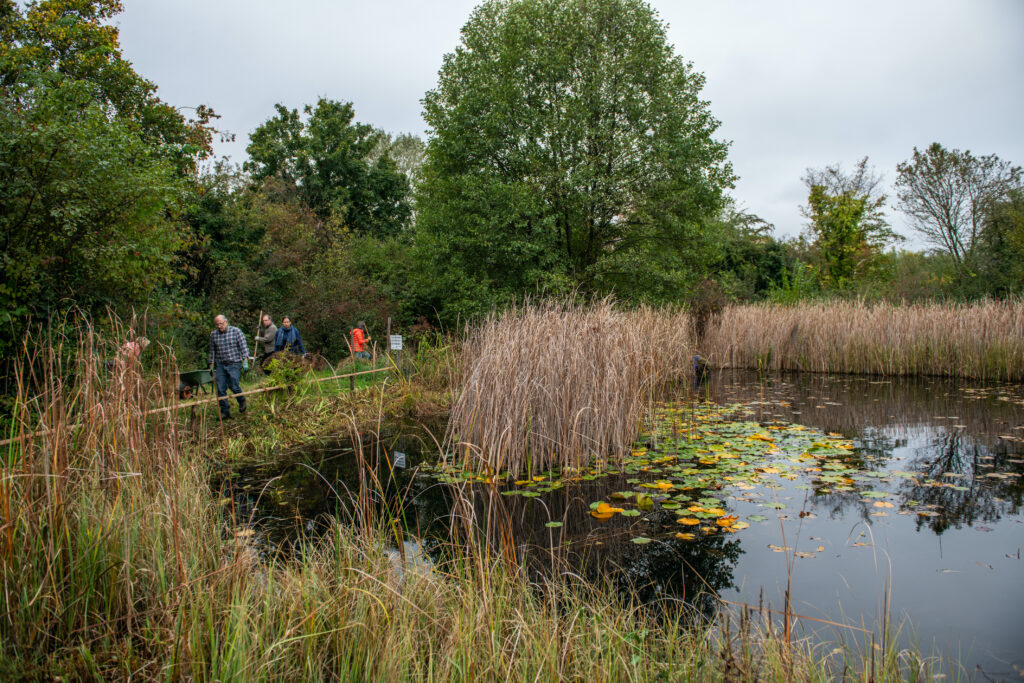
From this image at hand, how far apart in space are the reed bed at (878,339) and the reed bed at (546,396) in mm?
9031

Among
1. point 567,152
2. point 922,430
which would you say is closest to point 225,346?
point 922,430

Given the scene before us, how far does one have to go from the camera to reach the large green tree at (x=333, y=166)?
86.1ft

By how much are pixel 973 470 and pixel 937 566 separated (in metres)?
2.64

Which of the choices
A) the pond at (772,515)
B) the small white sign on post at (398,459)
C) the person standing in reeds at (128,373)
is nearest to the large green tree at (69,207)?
the person standing in reeds at (128,373)

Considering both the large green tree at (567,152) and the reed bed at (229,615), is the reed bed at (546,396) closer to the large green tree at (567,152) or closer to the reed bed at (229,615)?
the reed bed at (229,615)

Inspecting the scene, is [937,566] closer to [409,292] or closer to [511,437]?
[511,437]

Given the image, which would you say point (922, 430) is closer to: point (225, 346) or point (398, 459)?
point (398, 459)

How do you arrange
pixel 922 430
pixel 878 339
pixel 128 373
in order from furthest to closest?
pixel 878 339, pixel 922 430, pixel 128 373

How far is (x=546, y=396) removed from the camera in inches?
221

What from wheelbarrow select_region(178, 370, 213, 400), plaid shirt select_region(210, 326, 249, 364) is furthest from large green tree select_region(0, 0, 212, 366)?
wheelbarrow select_region(178, 370, 213, 400)

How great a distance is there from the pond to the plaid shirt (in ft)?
7.60

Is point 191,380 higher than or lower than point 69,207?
lower

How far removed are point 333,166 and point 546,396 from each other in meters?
24.6

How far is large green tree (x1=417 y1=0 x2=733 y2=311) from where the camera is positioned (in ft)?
48.7
